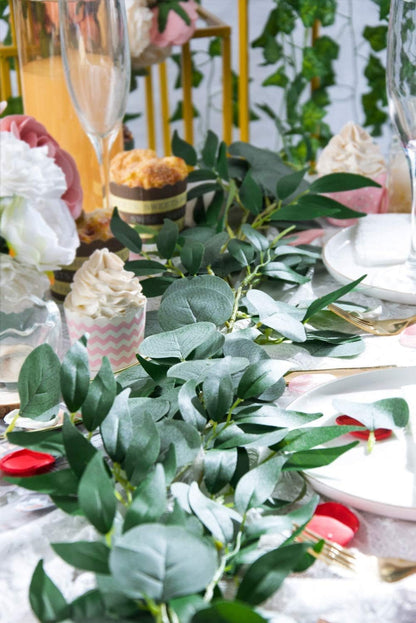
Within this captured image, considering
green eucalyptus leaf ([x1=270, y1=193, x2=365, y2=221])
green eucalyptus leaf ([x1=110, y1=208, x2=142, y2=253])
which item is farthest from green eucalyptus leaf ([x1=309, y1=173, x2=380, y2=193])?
green eucalyptus leaf ([x1=110, y1=208, x2=142, y2=253])

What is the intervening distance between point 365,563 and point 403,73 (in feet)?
1.66

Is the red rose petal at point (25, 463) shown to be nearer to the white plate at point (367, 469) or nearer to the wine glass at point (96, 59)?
the white plate at point (367, 469)

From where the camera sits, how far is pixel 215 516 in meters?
0.47

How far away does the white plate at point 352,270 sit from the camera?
2.76 feet

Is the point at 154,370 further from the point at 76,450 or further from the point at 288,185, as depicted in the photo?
the point at 288,185

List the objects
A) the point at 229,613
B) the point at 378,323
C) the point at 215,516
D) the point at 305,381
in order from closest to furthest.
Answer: the point at 229,613 < the point at 215,516 < the point at 305,381 < the point at 378,323

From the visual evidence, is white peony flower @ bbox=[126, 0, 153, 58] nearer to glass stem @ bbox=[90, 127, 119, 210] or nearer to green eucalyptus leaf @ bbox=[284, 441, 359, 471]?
glass stem @ bbox=[90, 127, 119, 210]

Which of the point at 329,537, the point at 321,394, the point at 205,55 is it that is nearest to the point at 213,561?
the point at 329,537

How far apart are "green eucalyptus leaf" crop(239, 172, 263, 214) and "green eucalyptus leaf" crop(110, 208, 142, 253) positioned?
0.15 metres

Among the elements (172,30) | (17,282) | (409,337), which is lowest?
(409,337)

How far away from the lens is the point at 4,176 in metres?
0.59

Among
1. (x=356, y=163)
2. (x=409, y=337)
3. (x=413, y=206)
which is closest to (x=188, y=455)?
(x=409, y=337)

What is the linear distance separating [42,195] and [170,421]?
8.1 inches

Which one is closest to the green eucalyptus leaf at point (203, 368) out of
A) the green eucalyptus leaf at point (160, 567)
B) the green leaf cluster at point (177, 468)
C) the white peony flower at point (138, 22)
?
the green leaf cluster at point (177, 468)
